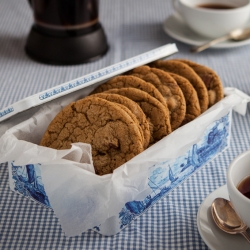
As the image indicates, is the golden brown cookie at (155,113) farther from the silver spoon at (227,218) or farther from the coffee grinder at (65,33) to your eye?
the coffee grinder at (65,33)

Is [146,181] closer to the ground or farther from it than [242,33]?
farther from it

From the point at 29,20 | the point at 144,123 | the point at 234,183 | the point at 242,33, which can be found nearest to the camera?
the point at 234,183

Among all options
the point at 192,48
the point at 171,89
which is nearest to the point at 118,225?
the point at 171,89

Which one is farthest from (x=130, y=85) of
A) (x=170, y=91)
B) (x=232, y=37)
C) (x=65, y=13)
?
(x=232, y=37)

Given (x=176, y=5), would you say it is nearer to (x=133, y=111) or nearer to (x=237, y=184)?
(x=133, y=111)

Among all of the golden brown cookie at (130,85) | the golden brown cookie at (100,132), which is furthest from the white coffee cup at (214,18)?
the golden brown cookie at (100,132)

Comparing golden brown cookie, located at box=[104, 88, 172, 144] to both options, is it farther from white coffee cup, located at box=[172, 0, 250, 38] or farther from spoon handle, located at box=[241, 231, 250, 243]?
white coffee cup, located at box=[172, 0, 250, 38]

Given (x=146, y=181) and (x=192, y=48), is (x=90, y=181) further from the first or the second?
(x=192, y=48)

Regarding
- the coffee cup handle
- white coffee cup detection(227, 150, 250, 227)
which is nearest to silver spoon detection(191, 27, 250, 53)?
the coffee cup handle
